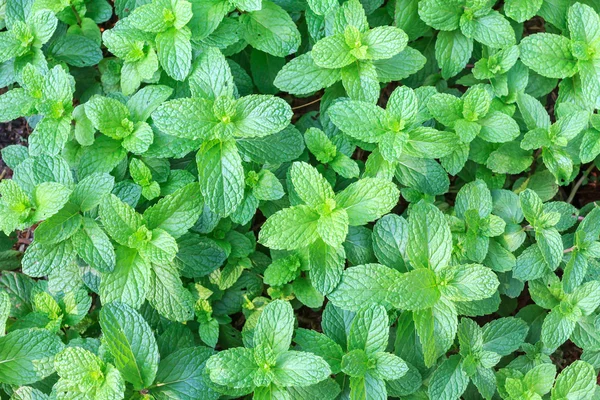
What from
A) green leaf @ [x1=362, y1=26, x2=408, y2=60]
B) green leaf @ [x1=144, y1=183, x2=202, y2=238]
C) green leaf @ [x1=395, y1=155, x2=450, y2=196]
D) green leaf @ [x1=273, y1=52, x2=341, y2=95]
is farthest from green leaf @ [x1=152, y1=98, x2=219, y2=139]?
green leaf @ [x1=395, y1=155, x2=450, y2=196]

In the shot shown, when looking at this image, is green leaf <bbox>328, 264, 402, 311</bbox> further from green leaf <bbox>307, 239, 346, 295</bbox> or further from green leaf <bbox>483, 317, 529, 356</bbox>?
green leaf <bbox>483, 317, 529, 356</bbox>

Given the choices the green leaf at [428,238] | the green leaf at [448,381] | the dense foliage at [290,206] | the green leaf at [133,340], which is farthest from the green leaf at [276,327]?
the green leaf at [448,381]

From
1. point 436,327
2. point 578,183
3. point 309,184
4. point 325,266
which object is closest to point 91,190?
point 309,184

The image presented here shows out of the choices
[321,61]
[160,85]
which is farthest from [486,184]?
[160,85]

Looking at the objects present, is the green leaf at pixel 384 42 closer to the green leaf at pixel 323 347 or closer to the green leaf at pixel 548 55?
the green leaf at pixel 548 55

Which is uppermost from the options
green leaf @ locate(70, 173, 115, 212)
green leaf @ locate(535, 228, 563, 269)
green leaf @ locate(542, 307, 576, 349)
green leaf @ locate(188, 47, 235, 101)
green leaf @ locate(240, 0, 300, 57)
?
green leaf @ locate(240, 0, 300, 57)

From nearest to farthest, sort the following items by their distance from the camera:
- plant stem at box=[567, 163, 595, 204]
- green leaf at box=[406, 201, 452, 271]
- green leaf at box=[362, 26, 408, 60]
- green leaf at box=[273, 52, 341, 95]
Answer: green leaf at box=[406, 201, 452, 271] → green leaf at box=[362, 26, 408, 60] → green leaf at box=[273, 52, 341, 95] → plant stem at box=[567, 163, 595, 204]

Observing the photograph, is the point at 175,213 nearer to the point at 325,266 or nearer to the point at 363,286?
the point at 325,266
